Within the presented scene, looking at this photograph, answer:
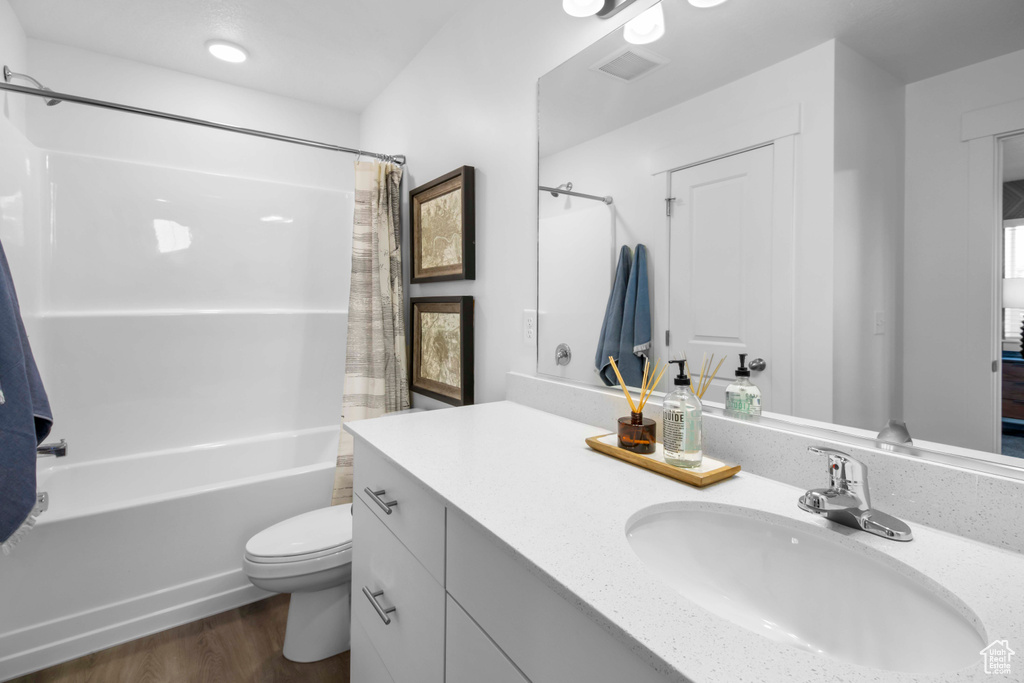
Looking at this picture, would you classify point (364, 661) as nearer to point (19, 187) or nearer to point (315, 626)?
point (315, 626)

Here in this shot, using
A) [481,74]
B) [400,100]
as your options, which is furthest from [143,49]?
[481,74]

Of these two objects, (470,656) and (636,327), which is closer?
(470,656)

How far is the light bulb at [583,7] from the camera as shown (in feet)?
4.08

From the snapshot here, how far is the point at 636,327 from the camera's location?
122 cm

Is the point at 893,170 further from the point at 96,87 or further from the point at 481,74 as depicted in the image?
the point at 96,87

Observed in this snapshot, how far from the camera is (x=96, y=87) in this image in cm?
230

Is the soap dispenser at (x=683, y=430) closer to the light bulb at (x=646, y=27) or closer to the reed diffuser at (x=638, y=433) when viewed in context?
the reed diffuser at (x=638, y=433)

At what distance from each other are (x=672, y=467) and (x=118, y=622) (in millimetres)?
2080

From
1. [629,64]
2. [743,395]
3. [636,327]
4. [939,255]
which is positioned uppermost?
[629,64]

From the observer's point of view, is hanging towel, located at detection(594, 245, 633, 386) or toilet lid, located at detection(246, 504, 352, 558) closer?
hanging towel, located at detection(594, 245, 633, 386)

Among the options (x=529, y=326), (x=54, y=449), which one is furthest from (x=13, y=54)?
(x=529, y=326)

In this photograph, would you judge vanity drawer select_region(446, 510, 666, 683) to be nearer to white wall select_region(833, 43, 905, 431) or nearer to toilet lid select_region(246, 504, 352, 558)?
white wall select_region(833, 43, 905, 431)

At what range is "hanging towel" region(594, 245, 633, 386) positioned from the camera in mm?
1238

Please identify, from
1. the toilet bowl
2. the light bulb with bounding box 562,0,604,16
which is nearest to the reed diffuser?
the light bulb with bounding box 562,0,604,16
